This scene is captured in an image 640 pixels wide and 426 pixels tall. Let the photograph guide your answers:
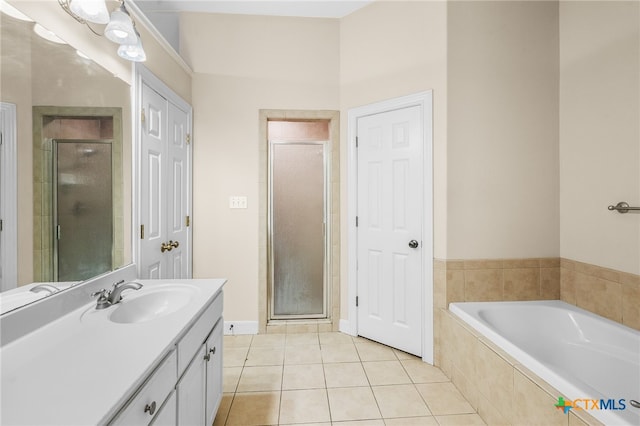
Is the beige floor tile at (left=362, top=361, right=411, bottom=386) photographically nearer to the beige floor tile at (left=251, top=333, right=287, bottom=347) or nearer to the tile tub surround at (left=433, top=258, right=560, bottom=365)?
the tile tub surround at (left=433, top=258, right=560, bottom=365)

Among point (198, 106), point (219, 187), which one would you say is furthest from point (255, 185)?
point (198, 106)

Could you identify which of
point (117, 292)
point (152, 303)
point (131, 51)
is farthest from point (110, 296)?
point (131, 51)

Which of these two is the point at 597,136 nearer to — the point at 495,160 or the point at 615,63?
the point at 615,63

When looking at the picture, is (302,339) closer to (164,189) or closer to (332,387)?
(332,387)

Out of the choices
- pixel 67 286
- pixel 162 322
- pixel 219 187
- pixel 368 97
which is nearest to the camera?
pixel 162 322

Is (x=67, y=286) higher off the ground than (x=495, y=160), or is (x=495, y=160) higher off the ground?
(x=495, y=160)

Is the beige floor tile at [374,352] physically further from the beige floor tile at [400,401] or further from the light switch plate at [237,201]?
the light switch plate at [237,201]

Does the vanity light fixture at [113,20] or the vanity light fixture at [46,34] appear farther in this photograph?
the vanity light fixture at [113,20]

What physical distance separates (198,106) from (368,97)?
5.15ft

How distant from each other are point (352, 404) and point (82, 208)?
6.00 ft

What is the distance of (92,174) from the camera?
1403 mm

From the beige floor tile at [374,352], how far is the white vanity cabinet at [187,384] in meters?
1.20

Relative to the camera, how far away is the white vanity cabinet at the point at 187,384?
839 millimetres

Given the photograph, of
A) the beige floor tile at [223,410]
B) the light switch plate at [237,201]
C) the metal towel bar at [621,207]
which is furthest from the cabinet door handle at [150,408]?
the metal towel bar at [621,207]
